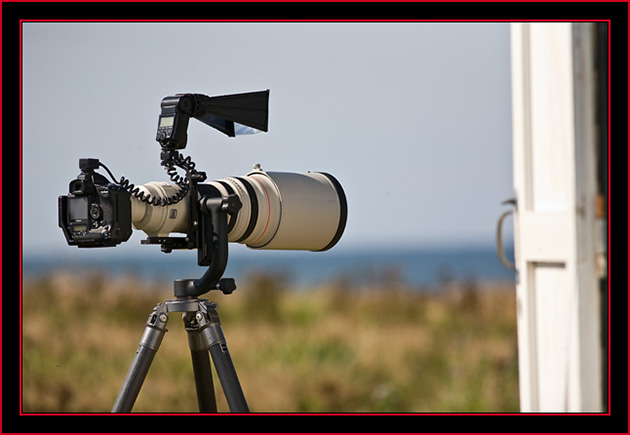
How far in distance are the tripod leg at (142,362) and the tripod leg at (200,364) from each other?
79mm

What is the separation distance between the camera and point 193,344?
2.40m

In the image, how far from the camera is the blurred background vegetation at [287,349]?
21.4 ft

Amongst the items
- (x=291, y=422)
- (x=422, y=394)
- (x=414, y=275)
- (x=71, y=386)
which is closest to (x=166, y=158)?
(x=291, y=422)

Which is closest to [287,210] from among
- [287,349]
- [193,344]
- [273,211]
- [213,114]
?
[273,211]

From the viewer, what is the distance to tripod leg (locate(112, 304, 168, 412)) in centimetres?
227

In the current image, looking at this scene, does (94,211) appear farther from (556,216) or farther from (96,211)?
(556,216)

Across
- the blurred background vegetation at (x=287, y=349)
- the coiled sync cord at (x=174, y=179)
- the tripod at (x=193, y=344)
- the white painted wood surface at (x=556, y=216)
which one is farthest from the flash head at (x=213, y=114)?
the blurred background vegetation at (x=287, y=349)

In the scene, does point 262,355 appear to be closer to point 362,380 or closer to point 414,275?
point 362,380

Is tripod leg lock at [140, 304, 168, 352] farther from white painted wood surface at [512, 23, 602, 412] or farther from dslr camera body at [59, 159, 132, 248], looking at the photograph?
white painted wood surface at [512, 23, 602, 412]

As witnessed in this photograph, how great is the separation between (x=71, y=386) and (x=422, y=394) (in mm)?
2841

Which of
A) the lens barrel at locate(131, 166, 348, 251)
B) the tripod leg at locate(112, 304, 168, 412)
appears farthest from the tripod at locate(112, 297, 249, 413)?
the lens barrel at locate(131, 166, 348, 251)

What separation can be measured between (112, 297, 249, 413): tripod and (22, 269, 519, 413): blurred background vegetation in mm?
4045

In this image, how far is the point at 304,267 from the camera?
4278 cm

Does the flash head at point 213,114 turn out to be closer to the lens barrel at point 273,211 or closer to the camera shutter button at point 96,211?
the lens barrel at point 273,211
